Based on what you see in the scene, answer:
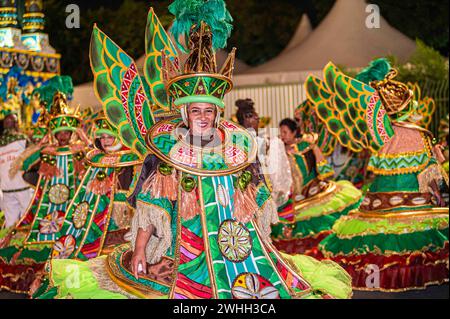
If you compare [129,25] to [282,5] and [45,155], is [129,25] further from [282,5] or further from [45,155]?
[45,155]

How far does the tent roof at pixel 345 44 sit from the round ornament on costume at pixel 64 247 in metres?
10.9

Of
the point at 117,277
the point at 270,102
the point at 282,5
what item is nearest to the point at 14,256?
the point at 117,277

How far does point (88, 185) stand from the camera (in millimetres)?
8250

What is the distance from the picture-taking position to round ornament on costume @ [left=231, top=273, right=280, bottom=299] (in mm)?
5000

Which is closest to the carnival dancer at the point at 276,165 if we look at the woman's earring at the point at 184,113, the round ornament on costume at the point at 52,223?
the round ornament on costume at the point at 52,223

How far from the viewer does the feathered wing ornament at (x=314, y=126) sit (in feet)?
36.3

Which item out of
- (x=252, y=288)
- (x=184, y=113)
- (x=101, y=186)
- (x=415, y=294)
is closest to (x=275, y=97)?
(x=415, y=294)

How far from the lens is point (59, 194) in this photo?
968 cm

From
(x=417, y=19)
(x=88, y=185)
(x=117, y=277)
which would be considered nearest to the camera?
(x=117, y=277)

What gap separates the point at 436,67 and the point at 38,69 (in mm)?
7937

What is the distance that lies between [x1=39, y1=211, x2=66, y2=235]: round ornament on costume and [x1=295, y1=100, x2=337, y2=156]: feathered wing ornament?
3267 mm

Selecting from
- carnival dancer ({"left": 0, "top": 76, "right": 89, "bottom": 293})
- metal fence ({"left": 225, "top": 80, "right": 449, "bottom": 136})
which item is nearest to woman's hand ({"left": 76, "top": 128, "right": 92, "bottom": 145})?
carnival dancer ({"left": 0, "top": 76, "right": 89, "bottom": 293})

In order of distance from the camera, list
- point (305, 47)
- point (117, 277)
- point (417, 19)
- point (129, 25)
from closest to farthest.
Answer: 1. point (117, 277)
2. point (305, 47)
3. point (417, 19)
4. point (129, 25)

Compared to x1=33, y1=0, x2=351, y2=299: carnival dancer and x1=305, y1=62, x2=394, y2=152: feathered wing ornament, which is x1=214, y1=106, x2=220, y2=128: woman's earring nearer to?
x1=33, y1=0, x2=351, y2=299: carnival dancer
